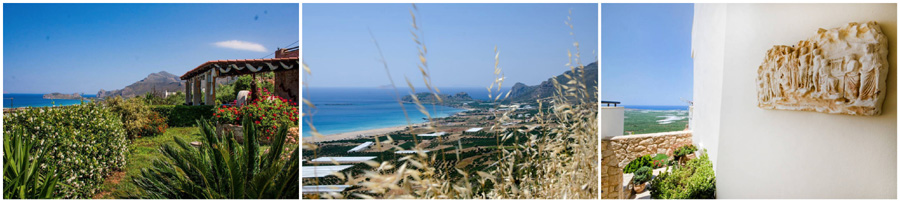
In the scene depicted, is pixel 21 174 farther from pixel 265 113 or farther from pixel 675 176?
pixel 675 176

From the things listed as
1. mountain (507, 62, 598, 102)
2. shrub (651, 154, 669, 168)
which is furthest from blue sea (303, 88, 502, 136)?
shrub (651, 154, 669, 168)

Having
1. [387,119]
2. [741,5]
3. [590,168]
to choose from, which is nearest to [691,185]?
[741,5]

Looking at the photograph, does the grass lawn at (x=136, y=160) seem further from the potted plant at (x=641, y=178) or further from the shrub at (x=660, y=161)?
the shrub at (x=660, y=161)

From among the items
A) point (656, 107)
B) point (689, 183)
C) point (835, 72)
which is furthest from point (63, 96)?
point (656, 107)

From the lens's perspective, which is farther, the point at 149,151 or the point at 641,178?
the point at 641,178

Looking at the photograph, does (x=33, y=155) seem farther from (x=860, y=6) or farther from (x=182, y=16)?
(x=860, y=6)

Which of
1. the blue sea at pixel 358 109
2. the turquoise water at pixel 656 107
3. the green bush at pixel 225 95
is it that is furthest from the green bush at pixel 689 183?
the green bush at pixel 225 95
